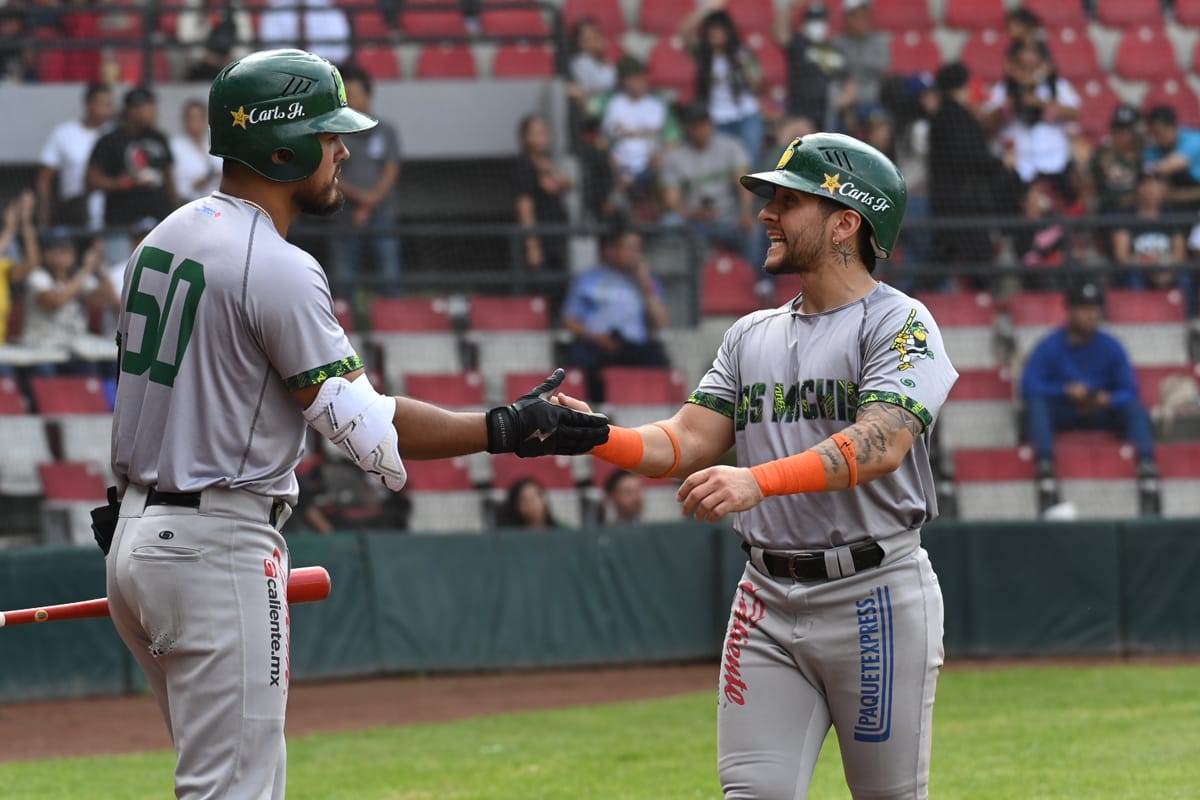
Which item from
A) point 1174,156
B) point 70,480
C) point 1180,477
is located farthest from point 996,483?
point 70,480

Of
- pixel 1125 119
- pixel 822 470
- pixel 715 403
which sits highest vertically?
pixel 1125 119

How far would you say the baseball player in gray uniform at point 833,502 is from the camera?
13.7 ft

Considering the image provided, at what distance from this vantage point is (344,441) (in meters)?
3.84

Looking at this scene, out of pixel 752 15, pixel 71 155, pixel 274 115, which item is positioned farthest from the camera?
pixel 752 15

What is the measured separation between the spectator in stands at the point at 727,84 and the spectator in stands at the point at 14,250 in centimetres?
570

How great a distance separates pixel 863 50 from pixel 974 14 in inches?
92.4

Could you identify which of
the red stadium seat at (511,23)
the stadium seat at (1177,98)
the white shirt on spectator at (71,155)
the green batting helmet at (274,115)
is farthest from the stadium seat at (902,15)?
the green batting helmet at (274,115)

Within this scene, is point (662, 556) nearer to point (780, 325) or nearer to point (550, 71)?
point (550, 71)

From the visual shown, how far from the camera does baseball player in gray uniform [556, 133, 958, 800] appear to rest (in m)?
4.17

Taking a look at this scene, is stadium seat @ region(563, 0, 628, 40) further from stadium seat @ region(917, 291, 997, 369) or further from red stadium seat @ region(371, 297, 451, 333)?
stadium seat @ region(917, 291, 997, 369)

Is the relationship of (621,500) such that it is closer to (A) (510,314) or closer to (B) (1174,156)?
(A) (510,314)

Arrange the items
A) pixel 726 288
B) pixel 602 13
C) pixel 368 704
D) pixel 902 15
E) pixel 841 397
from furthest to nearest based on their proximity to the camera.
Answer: pixel 902 15 < pixel 602 13 < pixel 726 288 < pixel 368 704 < pixel 841 397

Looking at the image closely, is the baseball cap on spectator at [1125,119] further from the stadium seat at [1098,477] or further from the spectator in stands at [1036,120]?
the stadium seat at [1098,477]

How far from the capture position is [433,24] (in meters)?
16.2
